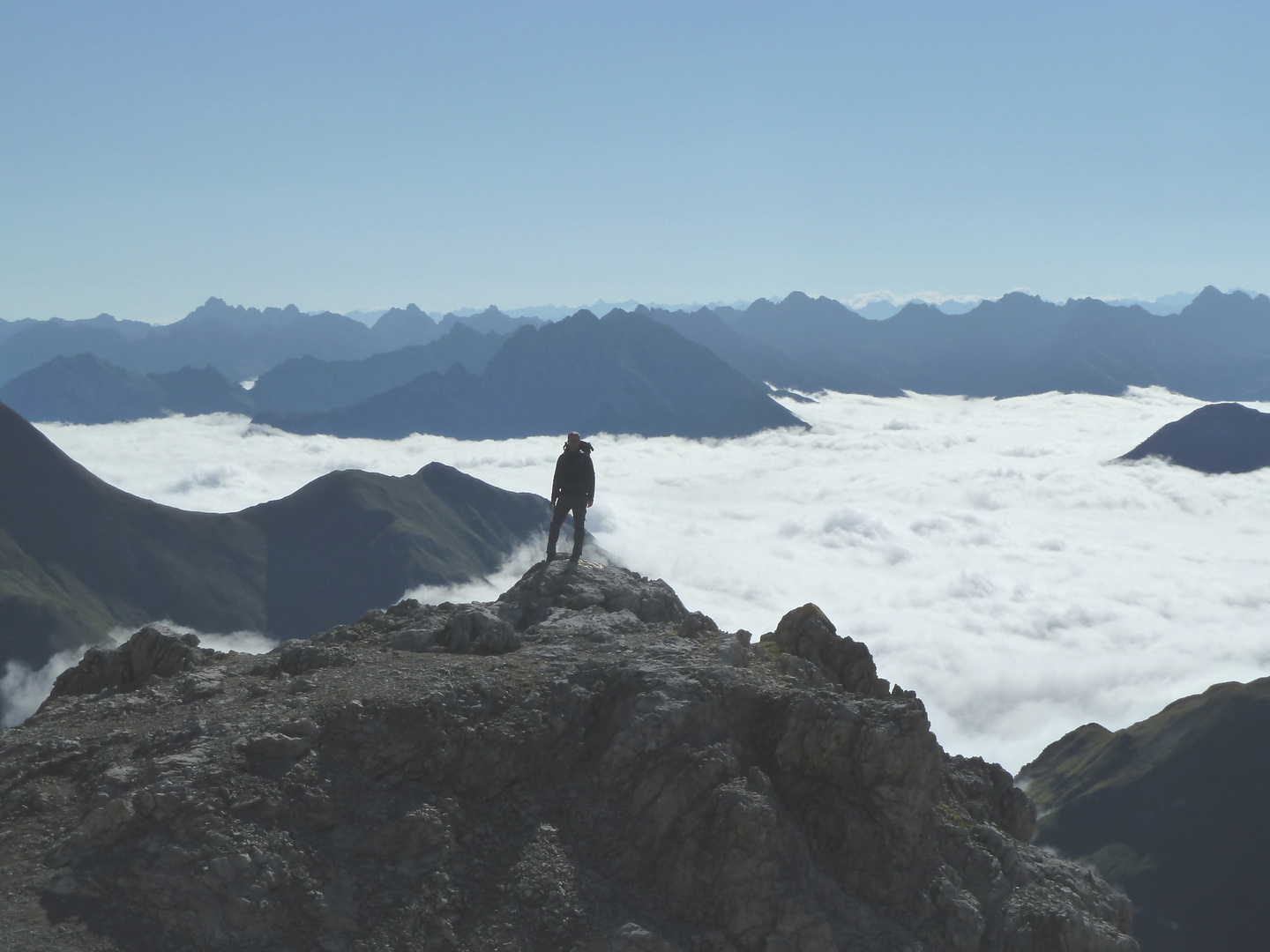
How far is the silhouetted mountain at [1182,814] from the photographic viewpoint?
98.3 m

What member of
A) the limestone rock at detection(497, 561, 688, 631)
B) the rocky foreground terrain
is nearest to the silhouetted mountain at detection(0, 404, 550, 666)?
the limestone rock at detection(497, 561, 688, 631)

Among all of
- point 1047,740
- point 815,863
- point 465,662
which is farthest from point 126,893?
point 1047,740

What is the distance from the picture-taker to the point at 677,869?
1702 centimetres

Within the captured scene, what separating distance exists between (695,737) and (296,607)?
164772mm

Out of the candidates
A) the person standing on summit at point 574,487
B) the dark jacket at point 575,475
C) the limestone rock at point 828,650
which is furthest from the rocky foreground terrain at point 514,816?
the dark jacket at point 575,475

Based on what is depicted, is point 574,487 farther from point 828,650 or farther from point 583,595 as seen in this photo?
point 828,650

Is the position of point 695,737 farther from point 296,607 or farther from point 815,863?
point 296,607

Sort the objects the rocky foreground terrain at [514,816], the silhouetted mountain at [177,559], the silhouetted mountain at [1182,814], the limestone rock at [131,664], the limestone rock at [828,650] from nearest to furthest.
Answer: the rocky foreground terrain at [514,816], the limestone rock at [131,664], the limestone rock at [828,650], the silhouetted mountain at [1182,814], the silhouetted mountain at [177,559]

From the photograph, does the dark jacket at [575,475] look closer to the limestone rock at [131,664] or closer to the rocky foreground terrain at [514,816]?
the rocky foreground terrain at [514,816]

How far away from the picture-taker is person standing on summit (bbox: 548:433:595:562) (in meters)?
26.7

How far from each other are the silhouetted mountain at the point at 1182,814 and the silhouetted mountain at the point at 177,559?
4332 inches

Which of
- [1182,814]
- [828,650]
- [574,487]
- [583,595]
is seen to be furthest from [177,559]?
[828,650]

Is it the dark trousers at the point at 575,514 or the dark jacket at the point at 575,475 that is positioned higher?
the dark jacket at the point at 575,475

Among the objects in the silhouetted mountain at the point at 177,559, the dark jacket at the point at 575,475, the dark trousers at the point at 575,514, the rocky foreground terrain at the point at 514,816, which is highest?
the dark jacket at the point at 575,475
